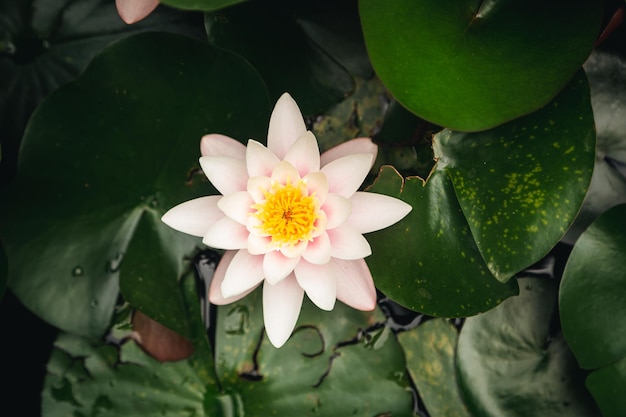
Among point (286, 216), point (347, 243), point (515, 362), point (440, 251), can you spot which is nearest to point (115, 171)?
point (286, 216)

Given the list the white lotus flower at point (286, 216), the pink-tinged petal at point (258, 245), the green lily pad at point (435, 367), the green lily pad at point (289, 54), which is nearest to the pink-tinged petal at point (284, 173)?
the white lotus flower at point (286, 216)

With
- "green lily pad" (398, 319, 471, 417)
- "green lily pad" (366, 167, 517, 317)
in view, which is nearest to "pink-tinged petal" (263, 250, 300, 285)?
"green lily pad" (366, 167, 517, 317)

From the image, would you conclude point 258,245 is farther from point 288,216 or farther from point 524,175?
point 524,175

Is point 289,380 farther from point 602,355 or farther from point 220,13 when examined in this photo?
point 220,13

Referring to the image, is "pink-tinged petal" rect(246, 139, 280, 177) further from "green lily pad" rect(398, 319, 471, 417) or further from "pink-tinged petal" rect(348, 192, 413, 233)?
"green lily pad" rect(398, 319, 471, 417)

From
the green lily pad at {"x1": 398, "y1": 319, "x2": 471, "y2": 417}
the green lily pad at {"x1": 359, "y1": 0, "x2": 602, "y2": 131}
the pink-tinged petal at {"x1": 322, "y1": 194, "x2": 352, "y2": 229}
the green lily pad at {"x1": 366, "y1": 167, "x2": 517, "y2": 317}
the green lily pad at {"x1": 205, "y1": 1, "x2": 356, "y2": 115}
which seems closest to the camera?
the pink-tinged petal at {"x1": 322, "y1": 194, "x2": 352, "y2": 229}

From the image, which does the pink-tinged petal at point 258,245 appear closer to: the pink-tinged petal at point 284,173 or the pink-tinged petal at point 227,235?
the pink-tinged petal at point 227,235
